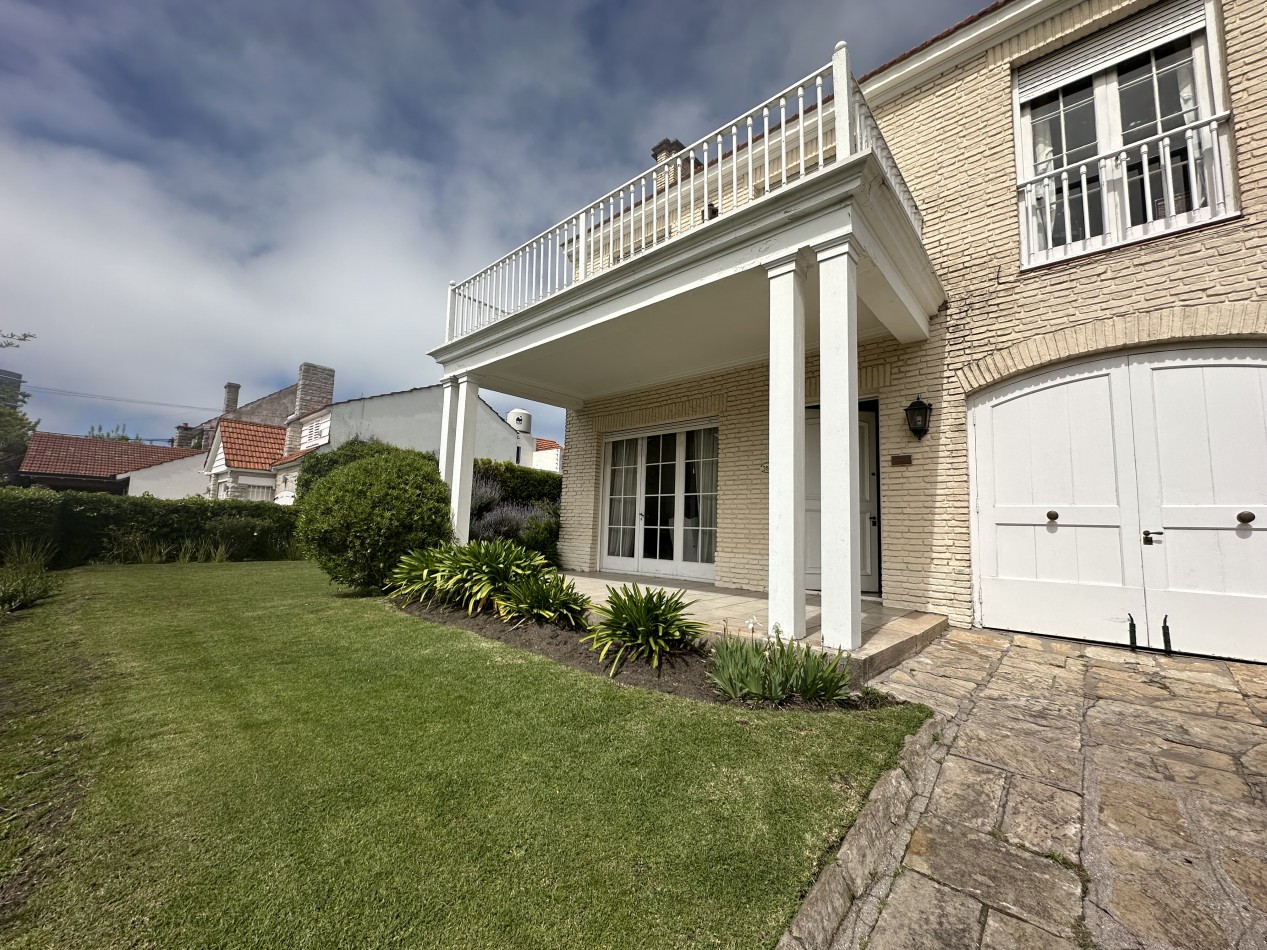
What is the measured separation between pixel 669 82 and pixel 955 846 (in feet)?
24.9

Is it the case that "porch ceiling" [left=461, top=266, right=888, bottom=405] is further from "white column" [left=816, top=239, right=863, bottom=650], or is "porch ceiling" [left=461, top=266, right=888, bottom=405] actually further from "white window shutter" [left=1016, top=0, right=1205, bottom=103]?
"white window shutter" [left=1016, top=0, right=1205, bottom=103]

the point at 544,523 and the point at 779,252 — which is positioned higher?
the point at 779,252

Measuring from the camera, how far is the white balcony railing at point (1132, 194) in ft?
12.9

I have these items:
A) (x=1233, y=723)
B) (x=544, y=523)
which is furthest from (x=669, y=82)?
(x=1233, y=723)

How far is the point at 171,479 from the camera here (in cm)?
2150

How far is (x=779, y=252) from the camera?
3824mm

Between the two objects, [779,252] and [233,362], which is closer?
[779,252]

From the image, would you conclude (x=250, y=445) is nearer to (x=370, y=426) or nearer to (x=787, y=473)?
(x=370, y=426)

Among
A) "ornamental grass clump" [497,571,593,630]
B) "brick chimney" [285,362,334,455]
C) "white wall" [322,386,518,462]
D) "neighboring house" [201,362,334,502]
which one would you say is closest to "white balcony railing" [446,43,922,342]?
"ornamental grass clump" [497,571,593,630]

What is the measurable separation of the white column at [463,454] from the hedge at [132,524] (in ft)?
21.0

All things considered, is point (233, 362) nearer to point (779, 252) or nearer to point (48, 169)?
point (48, 169)

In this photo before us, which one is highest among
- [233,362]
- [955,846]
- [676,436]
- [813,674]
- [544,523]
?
[233,362]

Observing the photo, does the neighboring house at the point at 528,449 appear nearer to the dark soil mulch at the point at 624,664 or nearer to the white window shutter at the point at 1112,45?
the dark soil mulch at the point at 624,664

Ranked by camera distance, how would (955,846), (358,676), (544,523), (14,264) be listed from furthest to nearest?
Result: (14,264) < (544,523) < (358,676) < (955,846)
